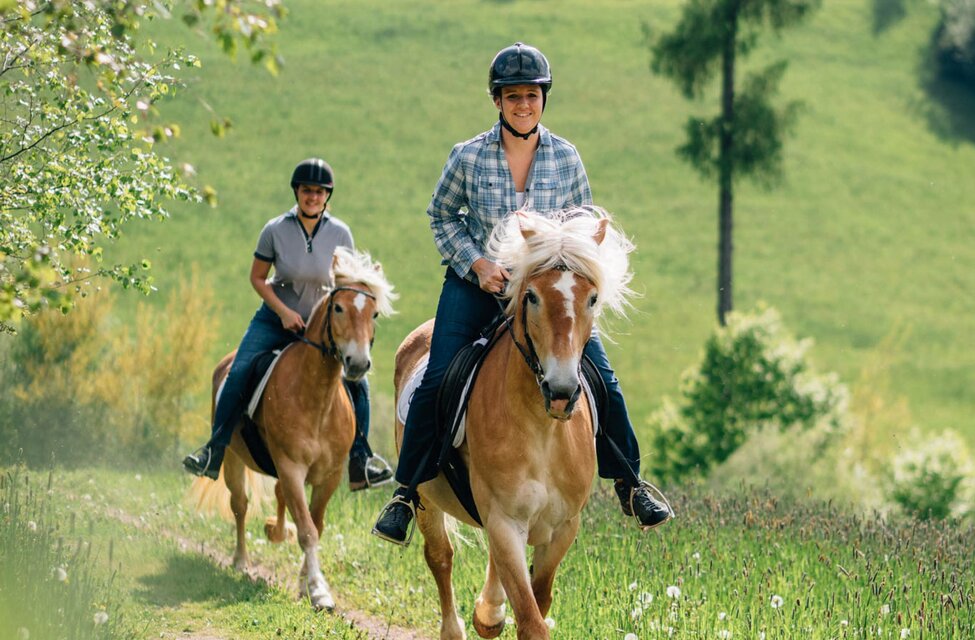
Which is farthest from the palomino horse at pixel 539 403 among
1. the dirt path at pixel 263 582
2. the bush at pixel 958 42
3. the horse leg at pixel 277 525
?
the bush at pixel 958 42

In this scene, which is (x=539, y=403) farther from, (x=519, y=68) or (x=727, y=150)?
(x=727, y=150)

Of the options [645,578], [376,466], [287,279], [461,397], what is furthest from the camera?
[376,466]

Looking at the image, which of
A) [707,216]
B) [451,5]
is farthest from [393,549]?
[451,5]

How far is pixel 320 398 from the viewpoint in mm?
9172

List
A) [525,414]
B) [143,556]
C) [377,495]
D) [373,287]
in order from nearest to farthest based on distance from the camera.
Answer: [525,414] < [373,287] < [143,556] < [377,495]

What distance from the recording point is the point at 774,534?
9148 millimetres

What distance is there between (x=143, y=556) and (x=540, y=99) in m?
5.62

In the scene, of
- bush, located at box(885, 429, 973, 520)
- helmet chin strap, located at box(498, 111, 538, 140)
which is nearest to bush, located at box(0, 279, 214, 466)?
bush, located at box(885, 429, 973, 520)

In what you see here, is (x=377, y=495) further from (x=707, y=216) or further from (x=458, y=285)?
(x=707, y=216)

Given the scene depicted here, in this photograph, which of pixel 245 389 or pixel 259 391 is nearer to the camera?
pixel 259 391

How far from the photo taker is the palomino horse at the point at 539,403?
17.4 feet

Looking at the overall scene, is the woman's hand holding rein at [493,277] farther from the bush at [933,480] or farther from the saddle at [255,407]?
the bush at [933,480]

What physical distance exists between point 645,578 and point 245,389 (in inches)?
145

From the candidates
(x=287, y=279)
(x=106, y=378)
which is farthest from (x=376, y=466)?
(x=106, y=378)
